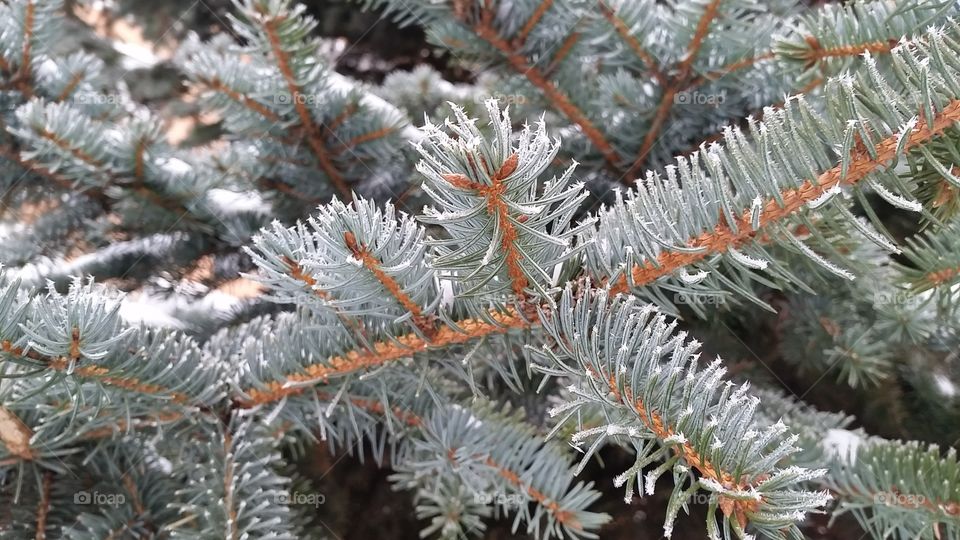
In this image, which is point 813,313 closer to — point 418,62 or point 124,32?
point 418,62

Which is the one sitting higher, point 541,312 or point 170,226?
point 170,226

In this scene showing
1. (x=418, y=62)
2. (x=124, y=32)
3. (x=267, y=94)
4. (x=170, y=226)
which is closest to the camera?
(x=267, y=94)

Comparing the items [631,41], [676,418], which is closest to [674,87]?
[631,41]

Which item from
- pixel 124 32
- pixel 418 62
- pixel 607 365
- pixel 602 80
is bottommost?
pixel 607 365

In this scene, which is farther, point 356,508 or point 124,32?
point 124,32

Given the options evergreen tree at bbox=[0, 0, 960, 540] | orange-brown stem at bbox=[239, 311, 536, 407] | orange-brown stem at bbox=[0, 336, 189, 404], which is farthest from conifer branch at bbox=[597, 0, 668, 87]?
orange-brown stem at bbox=[0, 336, 189, 404]

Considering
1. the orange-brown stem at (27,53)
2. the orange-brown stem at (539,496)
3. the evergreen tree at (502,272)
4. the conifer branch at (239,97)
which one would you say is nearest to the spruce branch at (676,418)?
the evergreen tree at (502,272)

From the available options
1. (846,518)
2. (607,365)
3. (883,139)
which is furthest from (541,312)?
(846,518)

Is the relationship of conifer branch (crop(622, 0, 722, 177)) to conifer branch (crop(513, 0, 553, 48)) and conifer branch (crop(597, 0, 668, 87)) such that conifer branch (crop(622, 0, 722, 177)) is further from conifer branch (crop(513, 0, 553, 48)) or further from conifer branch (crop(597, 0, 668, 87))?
conifer branch (crop(513, 0, 553, 48))

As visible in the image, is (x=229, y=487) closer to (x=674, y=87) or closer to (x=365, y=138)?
(x=365, y=138)
